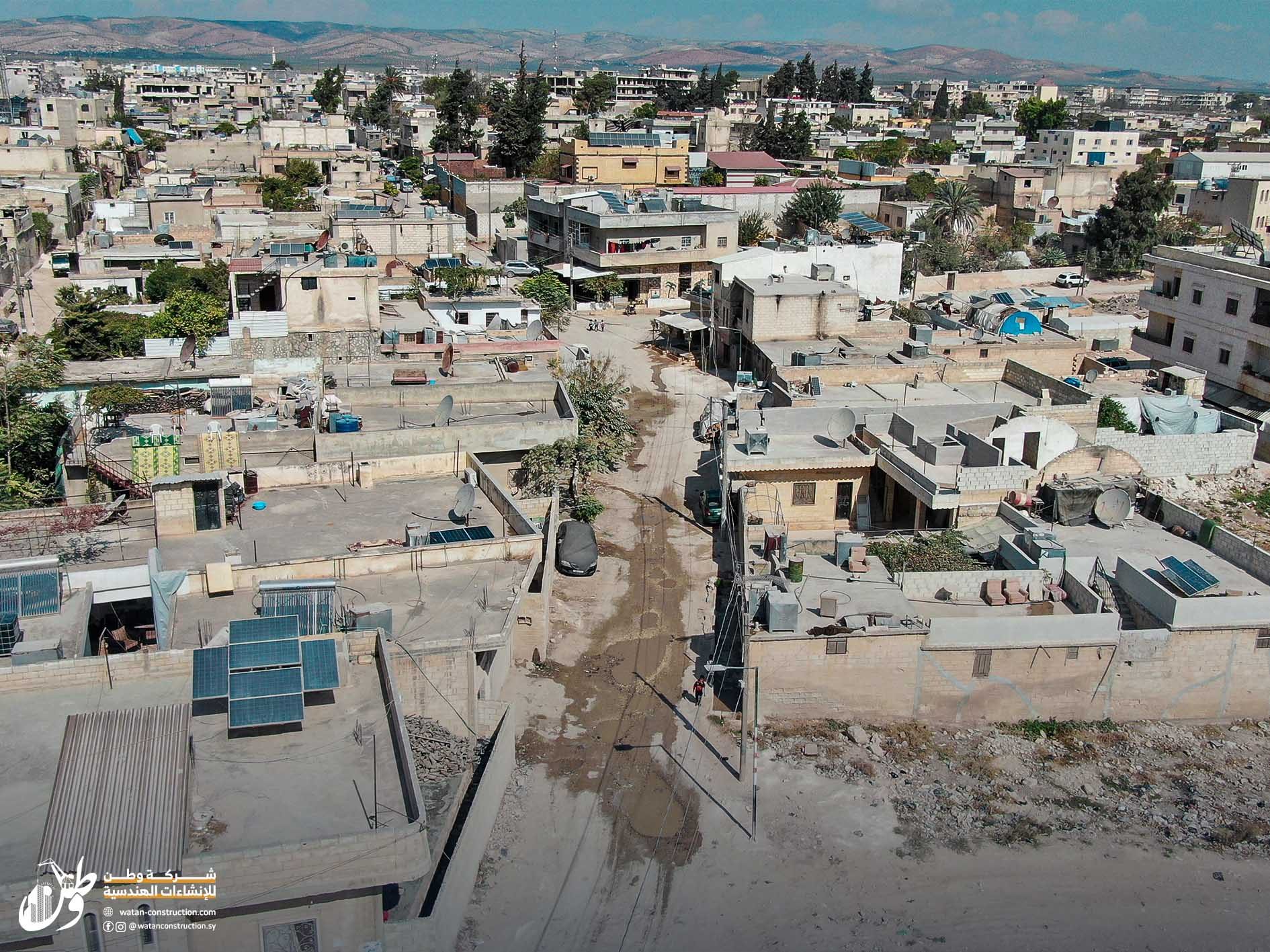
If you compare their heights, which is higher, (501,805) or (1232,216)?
(1232,216)

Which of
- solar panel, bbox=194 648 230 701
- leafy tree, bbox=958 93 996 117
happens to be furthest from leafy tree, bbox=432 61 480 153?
leafy tree, bbox=958 93 996 117

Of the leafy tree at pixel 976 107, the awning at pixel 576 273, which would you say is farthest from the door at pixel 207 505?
the leafy tree at pixel 976 107

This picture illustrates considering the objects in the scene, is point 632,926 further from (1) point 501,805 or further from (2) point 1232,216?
(2) point 1232,216

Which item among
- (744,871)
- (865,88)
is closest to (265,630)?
(744,871)

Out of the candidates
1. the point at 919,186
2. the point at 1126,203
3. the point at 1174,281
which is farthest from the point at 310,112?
the point at 1174,281

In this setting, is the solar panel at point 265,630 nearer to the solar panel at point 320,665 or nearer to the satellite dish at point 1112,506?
the solar panel at point 320,665

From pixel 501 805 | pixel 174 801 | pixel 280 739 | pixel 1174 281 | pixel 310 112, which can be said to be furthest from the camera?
pixel 310 112
